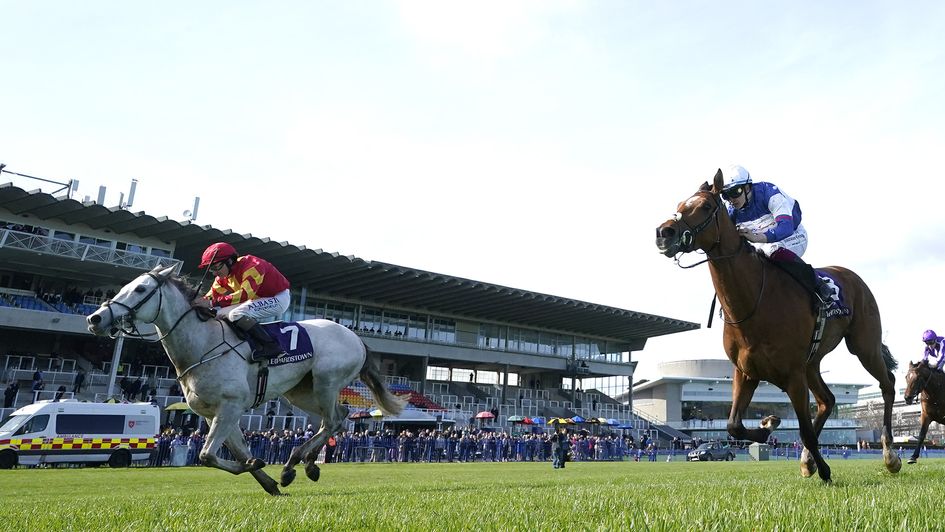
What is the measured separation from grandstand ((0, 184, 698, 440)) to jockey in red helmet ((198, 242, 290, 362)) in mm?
27354

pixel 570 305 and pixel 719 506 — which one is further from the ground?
pixel 570 305

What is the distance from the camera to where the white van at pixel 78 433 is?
20.7 meters

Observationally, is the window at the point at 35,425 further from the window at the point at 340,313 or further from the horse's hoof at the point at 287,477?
the window at the point at 340,313

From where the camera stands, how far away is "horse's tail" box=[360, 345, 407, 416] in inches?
354

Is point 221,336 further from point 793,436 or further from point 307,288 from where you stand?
point 793,436

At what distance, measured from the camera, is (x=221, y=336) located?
23.2 feet

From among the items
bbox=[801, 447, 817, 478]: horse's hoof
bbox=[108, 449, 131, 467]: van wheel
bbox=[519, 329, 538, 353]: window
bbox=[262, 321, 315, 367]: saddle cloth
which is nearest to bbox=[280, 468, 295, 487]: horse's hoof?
bbox=[262, 321, 315, 367]: saddle cloth

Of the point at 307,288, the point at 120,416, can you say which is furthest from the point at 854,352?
the point at 307,288

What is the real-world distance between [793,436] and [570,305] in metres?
38.3

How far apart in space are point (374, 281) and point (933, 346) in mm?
37979

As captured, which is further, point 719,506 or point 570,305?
point 570,305

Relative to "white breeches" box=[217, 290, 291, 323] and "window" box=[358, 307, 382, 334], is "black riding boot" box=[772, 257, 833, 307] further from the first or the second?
"window" box=[358, 307, 382, 334]

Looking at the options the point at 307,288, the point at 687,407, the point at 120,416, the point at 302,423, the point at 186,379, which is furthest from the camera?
the point at 687,407

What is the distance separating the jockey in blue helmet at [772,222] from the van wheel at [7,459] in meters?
22.8
